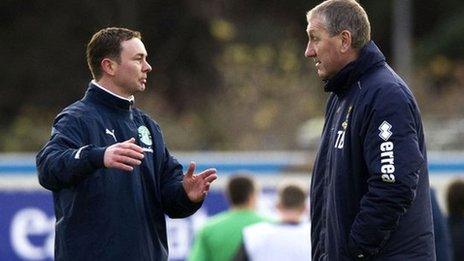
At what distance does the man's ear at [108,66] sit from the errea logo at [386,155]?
1526 millimetres

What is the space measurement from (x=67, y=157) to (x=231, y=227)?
11.9 ft

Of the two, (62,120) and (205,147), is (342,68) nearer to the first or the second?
(62,120)

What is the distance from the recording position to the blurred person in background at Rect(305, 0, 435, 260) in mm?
6734

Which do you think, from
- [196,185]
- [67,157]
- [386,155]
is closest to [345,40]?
[386,155]

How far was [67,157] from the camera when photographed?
6.98 m

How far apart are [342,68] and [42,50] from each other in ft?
102

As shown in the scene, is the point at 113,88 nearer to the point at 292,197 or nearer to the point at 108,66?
the point at 108,66

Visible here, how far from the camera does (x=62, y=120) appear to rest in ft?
24.0

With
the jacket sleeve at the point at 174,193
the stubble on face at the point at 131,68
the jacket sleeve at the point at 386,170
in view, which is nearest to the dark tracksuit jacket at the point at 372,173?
the jacket sleeve at the point at 386,170

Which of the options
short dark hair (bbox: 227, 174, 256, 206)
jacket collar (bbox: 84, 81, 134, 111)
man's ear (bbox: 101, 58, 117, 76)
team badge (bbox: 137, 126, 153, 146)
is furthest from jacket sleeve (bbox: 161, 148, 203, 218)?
short dark hair (bbox: 227, 174, 256, 206)

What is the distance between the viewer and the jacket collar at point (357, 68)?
7.03 meters

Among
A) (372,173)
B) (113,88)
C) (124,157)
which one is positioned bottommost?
(372,173)

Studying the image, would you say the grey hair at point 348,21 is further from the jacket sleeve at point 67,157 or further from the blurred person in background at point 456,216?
the blurred person in background at point 456,216

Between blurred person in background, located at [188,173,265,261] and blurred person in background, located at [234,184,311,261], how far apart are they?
61 centimetres
